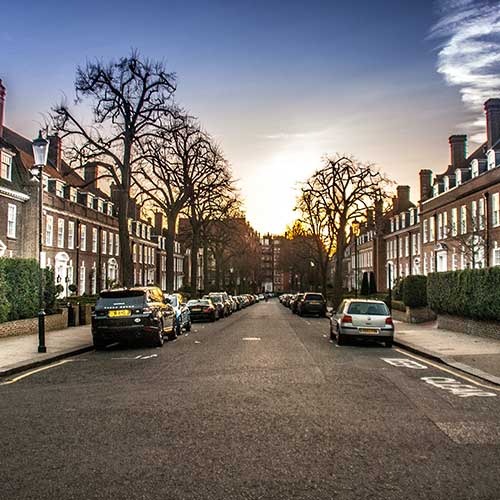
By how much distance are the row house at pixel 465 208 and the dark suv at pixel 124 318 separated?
74.0 ft

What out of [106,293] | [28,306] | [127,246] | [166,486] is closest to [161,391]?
[166,486]

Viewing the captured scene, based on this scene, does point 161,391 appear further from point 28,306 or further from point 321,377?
point 28,306

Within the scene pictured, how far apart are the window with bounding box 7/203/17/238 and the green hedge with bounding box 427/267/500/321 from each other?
26623mm

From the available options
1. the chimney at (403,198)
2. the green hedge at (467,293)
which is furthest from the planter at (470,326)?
the chimney at (403,198)

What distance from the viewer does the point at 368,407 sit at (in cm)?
902

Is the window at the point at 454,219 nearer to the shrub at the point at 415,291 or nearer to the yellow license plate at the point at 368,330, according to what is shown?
the shrub at the point at 415,291

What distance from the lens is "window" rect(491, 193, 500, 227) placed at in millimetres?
38656

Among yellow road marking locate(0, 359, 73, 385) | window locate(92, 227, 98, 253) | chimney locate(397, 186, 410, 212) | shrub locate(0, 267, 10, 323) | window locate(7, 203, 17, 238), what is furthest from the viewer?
chimney locate(397, 186, 410, 212)

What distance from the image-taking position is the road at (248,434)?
5.37 metres

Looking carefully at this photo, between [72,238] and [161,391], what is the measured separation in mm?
44994

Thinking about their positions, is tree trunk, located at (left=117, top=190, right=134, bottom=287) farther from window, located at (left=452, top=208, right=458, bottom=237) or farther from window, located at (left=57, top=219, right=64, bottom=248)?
window, located at (left=452, top=208, right=458, bottom=237)

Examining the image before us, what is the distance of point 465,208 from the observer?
44.9 m

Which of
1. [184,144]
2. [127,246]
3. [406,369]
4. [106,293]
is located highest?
[184,144]

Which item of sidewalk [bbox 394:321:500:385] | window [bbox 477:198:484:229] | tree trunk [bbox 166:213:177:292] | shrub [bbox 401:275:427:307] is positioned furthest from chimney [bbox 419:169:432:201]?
sidewalk [bbox 394:321:500:385]
